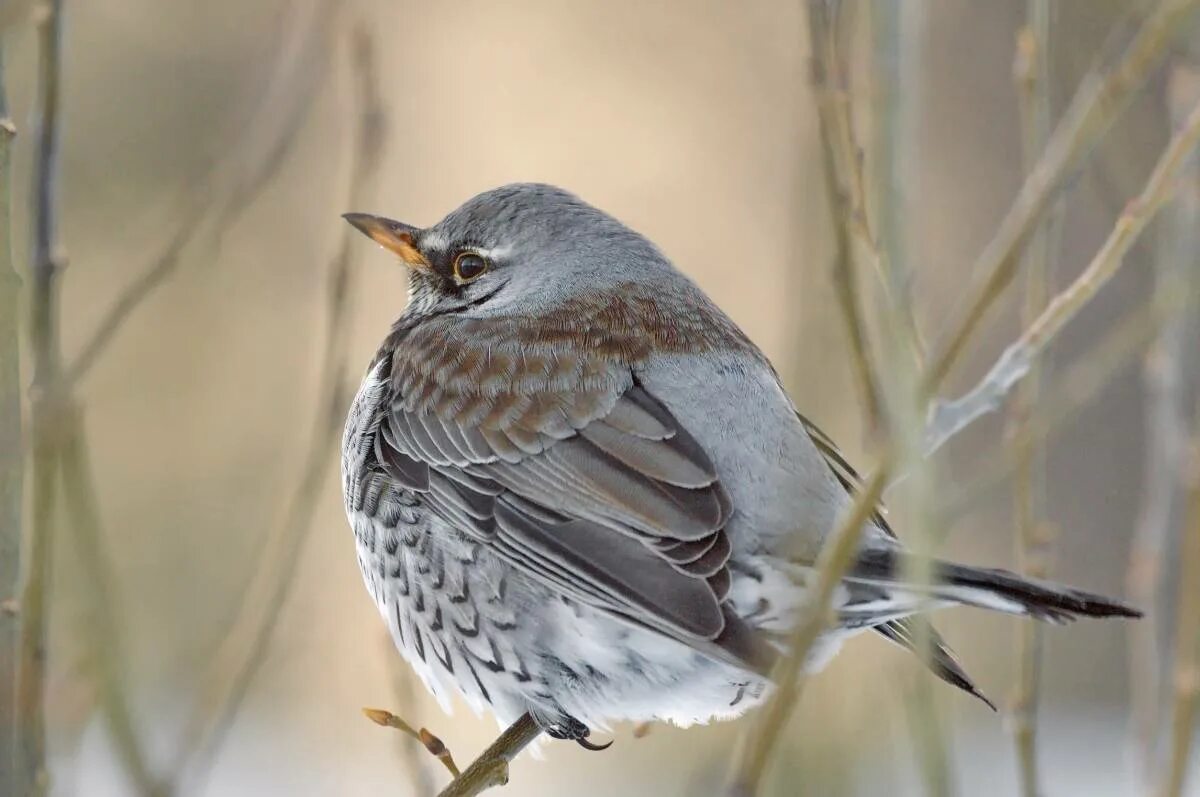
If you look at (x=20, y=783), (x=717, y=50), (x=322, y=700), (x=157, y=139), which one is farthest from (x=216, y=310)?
(x=20, y=783)

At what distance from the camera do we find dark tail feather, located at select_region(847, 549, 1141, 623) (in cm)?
236

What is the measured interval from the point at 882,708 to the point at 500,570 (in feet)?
3.08

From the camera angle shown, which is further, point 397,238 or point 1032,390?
point 397,238

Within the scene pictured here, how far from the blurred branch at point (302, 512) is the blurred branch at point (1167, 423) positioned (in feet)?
5.47

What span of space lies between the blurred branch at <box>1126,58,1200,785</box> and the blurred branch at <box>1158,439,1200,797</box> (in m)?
0.52

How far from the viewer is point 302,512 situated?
2529mm

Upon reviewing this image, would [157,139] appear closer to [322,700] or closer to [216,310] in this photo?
[216,310]

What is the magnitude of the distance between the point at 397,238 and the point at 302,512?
5.96 ft

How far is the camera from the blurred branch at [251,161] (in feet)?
7.32

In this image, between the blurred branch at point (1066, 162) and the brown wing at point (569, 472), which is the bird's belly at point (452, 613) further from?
the blurred branch at point (1066, 162)

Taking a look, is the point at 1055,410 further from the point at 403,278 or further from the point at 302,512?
the point at 403,278

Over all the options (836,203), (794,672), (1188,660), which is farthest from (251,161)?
(1188,660)

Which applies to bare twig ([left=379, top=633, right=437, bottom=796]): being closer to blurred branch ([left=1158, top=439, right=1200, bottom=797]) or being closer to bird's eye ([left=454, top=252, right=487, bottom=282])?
bird's eye ([left=454, top=252, right=487, bottom=282])

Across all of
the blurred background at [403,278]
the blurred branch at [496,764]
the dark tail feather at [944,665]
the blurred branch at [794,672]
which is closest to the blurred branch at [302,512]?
the blurred branch at [496,764]
